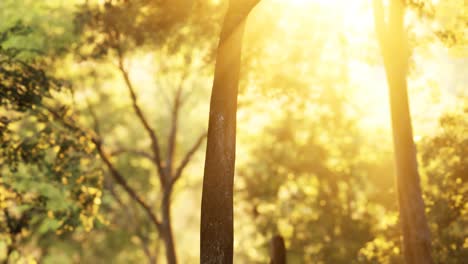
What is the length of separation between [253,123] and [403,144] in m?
23.4

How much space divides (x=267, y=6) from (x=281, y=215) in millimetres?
17201

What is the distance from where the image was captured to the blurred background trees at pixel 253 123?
23.1 m

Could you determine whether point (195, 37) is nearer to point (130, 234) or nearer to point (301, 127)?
point (301, 127)

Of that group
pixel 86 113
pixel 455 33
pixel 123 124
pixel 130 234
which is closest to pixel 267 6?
pixel 455 33

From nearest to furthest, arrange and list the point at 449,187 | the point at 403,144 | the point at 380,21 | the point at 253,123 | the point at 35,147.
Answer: the point at 403,144
the point at 380,21
the point at 35,147
the point at 449,187
the point at 253,123

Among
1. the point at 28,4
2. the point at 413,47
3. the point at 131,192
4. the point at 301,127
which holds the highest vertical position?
the point at 301,127

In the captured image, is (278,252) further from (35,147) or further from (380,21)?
(35,147)

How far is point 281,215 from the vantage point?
42.8m

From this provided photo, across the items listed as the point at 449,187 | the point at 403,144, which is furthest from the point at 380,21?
the point at 449,187

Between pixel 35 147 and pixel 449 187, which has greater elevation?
pixel 35 147

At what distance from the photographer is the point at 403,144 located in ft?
64.4

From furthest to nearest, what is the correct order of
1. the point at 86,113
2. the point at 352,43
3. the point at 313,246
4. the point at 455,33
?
the point at 86,113
the point at 313,246
the point at 352,43
the point at 455,33

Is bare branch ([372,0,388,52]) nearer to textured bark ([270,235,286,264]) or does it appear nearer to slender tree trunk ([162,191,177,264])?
textured bark ([270,235,286,264])

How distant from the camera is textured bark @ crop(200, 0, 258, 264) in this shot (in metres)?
13.3
